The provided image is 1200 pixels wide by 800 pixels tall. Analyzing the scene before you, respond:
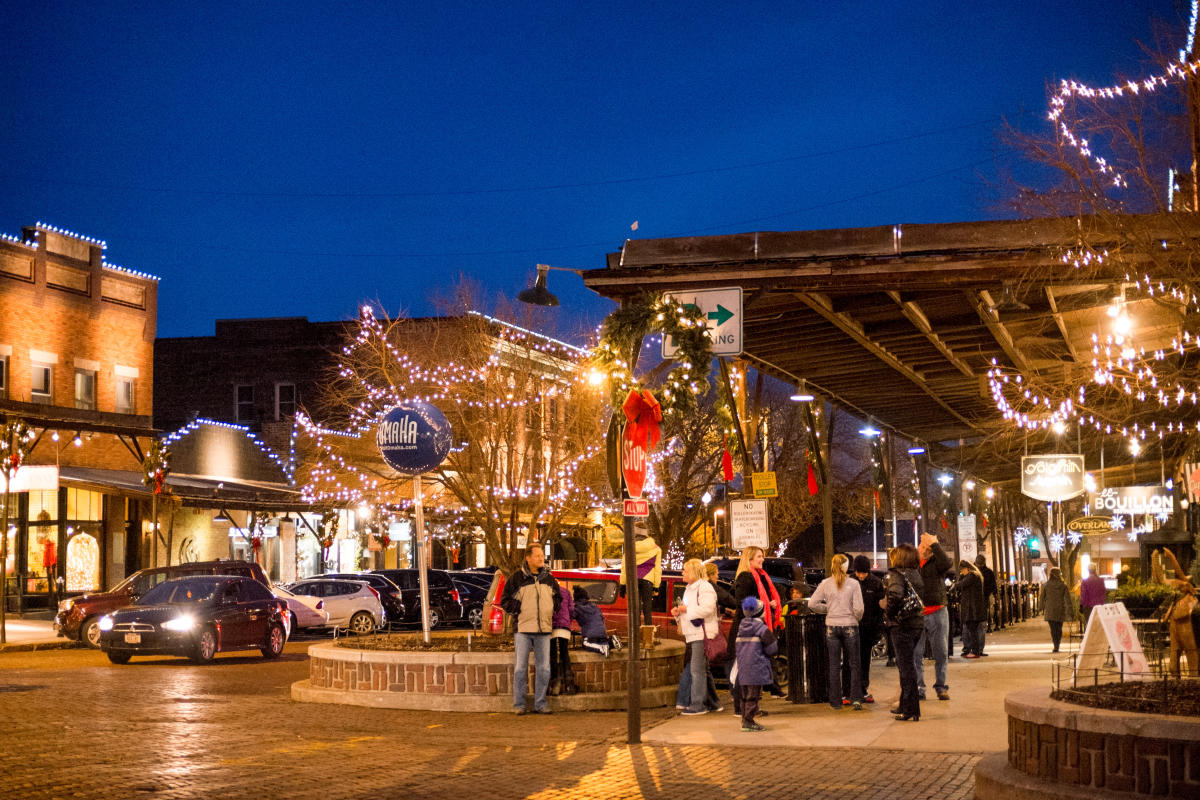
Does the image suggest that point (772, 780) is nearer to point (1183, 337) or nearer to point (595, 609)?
point (595, 609)

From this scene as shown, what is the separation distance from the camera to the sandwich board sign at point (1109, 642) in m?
9.56

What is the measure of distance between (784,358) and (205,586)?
11749mm

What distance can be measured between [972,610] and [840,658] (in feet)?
24.6

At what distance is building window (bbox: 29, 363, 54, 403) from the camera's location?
3569 cm

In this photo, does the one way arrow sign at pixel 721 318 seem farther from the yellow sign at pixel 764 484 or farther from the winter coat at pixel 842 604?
the yellow sign at pixel 764 484

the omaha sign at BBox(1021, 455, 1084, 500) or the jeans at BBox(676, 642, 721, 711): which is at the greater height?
the omaha sign at BBox(1021, 455, 1084, 500)

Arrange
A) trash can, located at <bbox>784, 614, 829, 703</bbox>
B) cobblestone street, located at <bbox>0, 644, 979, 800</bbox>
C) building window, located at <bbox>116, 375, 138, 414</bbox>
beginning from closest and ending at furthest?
cobblestone street, located at <bbox>0, 644, 979, 800</bbox>
trash can, located at <bbox>784, 614, 829, 703</bbox>
building window, located at <bbox>116, 375, 138, 414</bbox>

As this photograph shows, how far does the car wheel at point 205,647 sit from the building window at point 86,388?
16.9 m

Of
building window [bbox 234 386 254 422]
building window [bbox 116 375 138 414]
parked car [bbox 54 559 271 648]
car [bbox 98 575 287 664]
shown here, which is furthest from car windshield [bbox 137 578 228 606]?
building window [bbox 234 386 254 422]

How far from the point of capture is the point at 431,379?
34.2 m

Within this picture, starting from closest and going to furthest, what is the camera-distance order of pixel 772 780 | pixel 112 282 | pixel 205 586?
pixel 772 780, pixel 205 586, pixel 112 282

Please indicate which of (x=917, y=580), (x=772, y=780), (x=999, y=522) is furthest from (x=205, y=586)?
(x=999, y=522)

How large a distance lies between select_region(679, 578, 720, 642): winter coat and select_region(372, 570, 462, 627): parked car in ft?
66.1

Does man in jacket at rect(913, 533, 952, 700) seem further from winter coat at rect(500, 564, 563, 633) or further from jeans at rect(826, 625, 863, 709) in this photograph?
winter coat at rect(500, 564, 563, 633)
